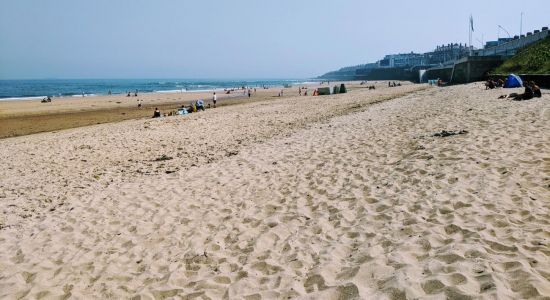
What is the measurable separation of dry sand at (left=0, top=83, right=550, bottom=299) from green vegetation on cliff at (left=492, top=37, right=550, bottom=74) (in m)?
21.9

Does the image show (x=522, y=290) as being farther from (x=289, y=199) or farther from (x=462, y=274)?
(x=289, y=199)

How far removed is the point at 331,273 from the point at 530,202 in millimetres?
3257

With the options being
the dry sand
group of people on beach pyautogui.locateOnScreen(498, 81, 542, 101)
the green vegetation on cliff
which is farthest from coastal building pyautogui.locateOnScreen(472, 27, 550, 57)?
the dry sand

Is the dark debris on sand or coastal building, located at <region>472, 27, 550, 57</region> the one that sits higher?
coastal building, located at <region>472, 27, 550, 57</region>

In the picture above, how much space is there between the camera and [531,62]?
102 feet

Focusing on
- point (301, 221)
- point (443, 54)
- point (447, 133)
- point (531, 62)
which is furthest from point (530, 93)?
point (443, 54)

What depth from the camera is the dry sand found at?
4047mm

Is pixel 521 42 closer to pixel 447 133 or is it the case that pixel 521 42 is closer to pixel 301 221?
pixel 447 133

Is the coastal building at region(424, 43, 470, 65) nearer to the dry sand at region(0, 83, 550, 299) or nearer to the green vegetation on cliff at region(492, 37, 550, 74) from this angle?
the green vegetation on cliff at region(492, 37, 550, 74)

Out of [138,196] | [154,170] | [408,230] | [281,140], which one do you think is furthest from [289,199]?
[281,140]

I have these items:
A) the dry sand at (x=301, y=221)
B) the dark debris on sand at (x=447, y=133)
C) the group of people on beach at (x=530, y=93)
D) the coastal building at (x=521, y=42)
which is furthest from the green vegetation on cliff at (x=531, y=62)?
the dry sand at (x=301, y=221)

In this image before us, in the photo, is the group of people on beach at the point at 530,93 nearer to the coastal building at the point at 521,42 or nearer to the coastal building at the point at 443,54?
the coastal building at the point at 521,42

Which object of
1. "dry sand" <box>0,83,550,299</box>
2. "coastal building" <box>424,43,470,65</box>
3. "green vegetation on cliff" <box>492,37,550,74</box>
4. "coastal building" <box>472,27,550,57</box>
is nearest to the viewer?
"dry sand" <box>0,83,550,299</box>

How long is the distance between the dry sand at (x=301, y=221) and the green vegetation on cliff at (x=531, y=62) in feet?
71.9
